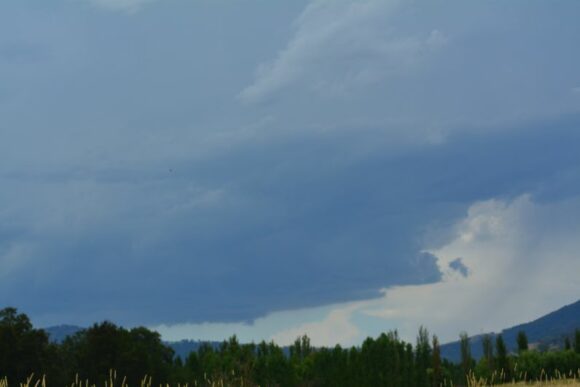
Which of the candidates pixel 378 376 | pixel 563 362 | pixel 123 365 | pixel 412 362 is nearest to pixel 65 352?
pixel 123 365

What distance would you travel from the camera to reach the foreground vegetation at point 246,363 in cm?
5544

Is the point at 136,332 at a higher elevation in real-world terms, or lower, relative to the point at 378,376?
higher

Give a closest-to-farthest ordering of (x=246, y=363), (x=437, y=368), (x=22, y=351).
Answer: (x=22, y=351), (x=246, y=363), (x=437, y=368)

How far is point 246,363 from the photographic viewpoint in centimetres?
6488

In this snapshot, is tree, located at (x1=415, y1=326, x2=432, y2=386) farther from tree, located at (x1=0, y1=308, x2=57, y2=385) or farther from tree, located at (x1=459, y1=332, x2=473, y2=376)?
tree, located at (x1=0, y1=308, x2=57, y2=385)

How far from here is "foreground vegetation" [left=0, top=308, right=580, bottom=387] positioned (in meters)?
55.4

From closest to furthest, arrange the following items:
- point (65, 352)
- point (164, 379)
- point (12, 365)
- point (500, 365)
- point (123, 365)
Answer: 1. point (12, 365)
2. point (123, 365)
3. point (164, 379)
4. point (65, 352)
5. point (500, 365)

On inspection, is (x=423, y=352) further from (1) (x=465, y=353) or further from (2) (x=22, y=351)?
(2) (x=22, y=351)

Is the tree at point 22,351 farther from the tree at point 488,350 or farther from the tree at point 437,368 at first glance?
the tree at point 488,350

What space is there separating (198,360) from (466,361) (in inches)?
1117

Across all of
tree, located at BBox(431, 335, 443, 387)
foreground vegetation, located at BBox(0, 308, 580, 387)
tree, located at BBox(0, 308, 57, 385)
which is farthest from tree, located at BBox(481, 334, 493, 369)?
tree, located at BBox(0, 308, 57, 385)

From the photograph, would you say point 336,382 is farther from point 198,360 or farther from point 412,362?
point 198,360

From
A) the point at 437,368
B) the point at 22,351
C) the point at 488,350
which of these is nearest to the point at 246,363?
the point at 22,351

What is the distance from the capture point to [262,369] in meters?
86.2
